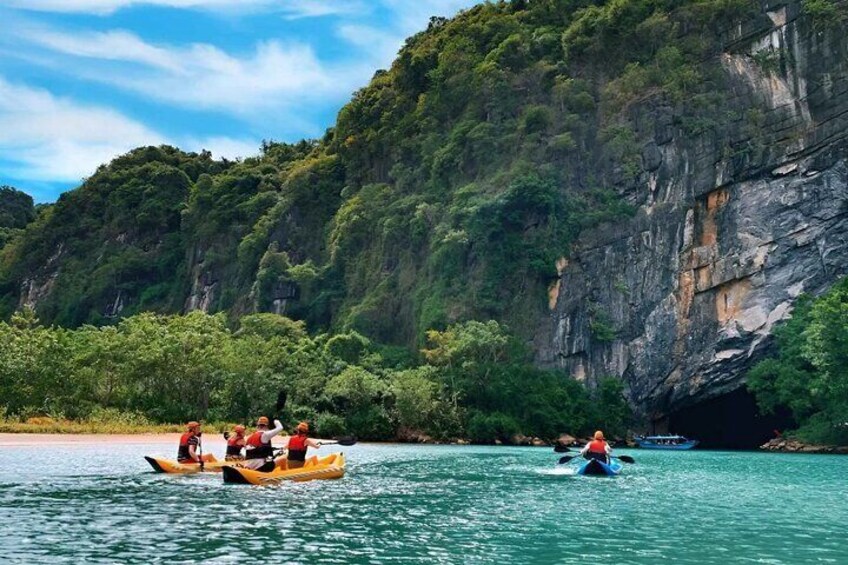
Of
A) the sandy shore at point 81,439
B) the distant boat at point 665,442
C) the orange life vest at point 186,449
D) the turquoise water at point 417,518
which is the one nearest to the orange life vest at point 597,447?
the turquoise water at point 417,518

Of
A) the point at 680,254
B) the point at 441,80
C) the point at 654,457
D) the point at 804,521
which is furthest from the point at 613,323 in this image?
the point at 804,521

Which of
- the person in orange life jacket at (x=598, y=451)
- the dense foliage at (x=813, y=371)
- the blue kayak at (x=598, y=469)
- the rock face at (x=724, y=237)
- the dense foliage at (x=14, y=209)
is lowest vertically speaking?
the blue kayak at (x=598, y=469)

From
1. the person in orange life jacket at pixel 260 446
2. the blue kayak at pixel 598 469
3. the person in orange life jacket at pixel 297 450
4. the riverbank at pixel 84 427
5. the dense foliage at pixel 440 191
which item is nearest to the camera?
the person in orange life jacket at pixel 260 446

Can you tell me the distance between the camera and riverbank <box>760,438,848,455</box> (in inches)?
1628

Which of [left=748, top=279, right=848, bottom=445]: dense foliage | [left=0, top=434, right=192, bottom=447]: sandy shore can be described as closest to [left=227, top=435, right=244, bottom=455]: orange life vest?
[left=0, top=434, right=192, bottom=447]: sandy shore

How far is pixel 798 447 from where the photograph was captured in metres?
43.4

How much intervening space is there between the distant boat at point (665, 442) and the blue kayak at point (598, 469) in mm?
22502

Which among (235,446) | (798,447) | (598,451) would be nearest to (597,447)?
(598,451)

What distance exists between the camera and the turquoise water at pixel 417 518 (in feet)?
37.1

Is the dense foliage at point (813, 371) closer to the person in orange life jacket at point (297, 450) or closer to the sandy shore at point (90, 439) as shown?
the sandy shore at point (90, 439)

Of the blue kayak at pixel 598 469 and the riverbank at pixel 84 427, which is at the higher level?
the riverbank at pixel 84 427

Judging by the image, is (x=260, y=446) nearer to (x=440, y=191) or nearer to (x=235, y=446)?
(x=235, y=446)

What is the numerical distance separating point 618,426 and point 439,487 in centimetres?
3116

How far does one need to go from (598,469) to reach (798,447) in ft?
79.2
